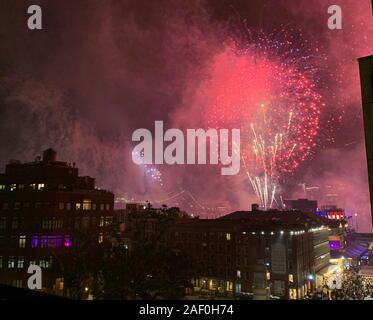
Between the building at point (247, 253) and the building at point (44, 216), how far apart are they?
1655 cm

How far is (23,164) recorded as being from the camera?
207 ft

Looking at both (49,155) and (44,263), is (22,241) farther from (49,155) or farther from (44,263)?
(49,155)

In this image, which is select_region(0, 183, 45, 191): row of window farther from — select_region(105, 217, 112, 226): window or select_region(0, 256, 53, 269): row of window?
select_region(105, 217, 112, 226): window

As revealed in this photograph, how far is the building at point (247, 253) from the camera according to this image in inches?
1980

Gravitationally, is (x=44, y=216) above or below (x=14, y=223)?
above

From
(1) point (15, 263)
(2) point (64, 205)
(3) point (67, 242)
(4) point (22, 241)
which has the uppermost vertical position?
(2) point (64, 205)

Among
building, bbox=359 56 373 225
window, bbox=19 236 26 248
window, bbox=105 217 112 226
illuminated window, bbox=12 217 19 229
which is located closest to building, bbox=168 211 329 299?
window, bbox=105 217 112 226

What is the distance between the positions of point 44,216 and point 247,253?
1349 inches

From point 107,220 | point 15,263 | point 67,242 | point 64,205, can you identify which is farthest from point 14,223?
point 107,220

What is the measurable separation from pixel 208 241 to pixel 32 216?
2993 cm

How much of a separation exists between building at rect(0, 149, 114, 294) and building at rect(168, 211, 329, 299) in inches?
651

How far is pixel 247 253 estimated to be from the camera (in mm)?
52625

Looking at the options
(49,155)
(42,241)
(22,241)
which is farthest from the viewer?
(49,155)
